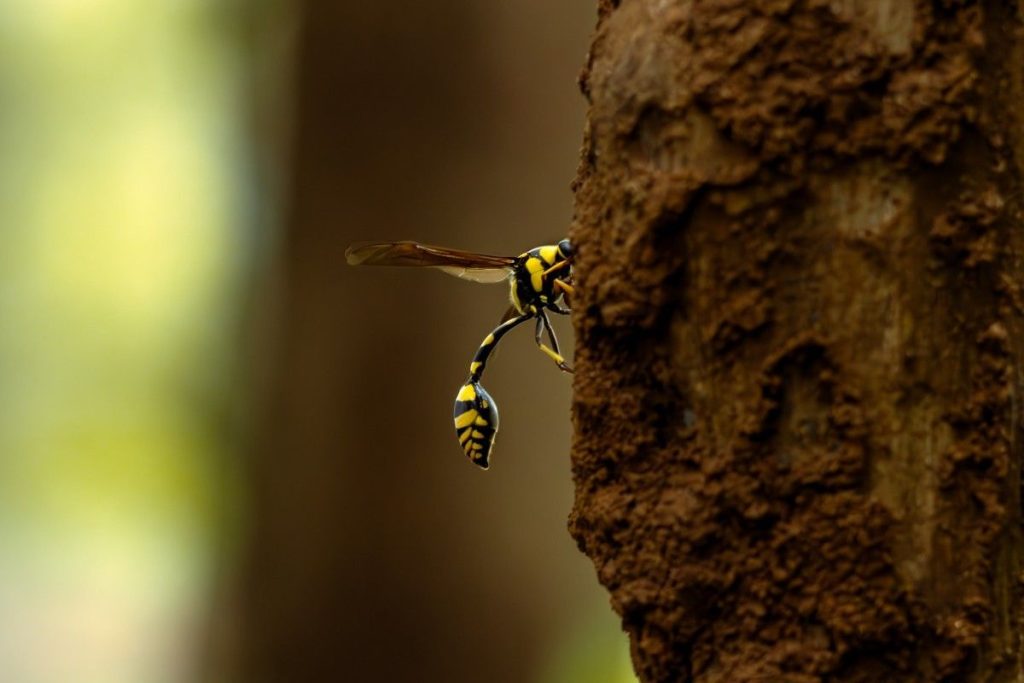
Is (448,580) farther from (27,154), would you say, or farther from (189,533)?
(27,154)

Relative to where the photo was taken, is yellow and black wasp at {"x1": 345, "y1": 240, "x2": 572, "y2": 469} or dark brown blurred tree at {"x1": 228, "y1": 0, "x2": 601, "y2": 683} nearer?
yellow and black wasp at {"x1": 345, "y1": 240, "x2": 572, "y2": 469}

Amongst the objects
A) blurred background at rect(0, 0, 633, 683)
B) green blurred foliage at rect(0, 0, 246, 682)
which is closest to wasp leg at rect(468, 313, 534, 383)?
blurred background at rect(0, 0, 633, 683)

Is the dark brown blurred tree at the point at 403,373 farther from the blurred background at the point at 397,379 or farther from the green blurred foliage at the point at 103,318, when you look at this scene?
the green blurred foliage at the point at 103,318

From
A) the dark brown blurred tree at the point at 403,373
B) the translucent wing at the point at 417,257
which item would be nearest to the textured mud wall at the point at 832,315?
the translucent wing at the point at 417,257

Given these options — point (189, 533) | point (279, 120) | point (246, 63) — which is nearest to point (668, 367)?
point (279, 120)

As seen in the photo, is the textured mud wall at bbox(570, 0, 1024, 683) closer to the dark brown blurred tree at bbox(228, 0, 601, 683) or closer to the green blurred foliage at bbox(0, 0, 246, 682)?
the dark brown blurred tree at bbox(228, 0, 601, 683)
